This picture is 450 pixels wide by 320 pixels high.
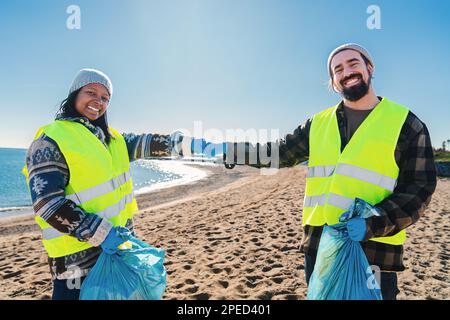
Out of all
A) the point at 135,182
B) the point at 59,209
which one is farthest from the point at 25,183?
the point at 59,209

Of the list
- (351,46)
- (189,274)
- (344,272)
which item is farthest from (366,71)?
(189,274)

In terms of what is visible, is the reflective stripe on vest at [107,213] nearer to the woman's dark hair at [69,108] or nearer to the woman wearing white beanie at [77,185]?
the woman wearing white beanie at [77,185]

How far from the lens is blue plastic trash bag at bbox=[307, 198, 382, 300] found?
1765mm

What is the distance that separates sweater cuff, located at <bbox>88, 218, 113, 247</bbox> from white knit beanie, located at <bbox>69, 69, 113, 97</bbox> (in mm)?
993

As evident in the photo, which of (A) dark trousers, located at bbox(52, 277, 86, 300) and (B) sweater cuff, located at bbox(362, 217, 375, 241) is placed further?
(A) dark trousers, located at bbox(52, 277, 86, 300)

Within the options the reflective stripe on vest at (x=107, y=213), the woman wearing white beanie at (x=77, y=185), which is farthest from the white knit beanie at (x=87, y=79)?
the reflective stripe on vest at (x=107, y=213)

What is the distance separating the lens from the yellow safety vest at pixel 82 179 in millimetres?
1932

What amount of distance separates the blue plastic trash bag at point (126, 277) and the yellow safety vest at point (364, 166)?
1158mm

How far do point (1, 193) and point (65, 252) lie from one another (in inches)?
1189

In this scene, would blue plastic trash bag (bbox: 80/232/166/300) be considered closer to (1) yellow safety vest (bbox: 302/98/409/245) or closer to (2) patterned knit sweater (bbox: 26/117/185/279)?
(2) patterned knit sweater (bbox: 26/117/185/279)

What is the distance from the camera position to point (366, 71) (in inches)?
87.8

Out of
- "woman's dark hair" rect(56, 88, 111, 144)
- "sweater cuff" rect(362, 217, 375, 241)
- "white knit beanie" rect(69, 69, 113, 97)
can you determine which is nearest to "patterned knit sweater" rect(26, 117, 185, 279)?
"woman's dark hair" rect(56, 88, 111, 144)

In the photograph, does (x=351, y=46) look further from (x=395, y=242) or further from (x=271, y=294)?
(x=271, y=294)

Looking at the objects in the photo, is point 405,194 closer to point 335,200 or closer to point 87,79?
point 335,200
